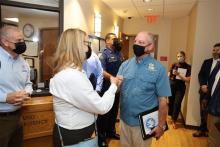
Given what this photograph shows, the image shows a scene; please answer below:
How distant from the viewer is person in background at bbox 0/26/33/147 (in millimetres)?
1616

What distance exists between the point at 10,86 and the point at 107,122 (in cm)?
184

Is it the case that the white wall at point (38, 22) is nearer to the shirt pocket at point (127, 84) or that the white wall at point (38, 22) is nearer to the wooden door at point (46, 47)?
the wooden door at point (46, 47)

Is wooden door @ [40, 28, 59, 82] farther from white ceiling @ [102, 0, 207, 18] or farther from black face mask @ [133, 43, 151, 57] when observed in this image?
white ceiling @ [102, 0, 207, 18]

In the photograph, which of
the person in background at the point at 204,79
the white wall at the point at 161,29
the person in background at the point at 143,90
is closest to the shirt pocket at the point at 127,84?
the person in background at the point at 143,90

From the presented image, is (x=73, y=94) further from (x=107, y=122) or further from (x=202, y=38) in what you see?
(x=202, y=38)

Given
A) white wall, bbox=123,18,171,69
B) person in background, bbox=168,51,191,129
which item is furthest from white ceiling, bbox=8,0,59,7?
white wall, bbox=123,18,171,69

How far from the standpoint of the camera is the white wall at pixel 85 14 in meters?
2.82

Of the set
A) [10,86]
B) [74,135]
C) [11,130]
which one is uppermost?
[10,86]

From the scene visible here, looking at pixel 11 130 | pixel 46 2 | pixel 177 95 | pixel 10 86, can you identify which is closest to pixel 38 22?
pixel 46 2

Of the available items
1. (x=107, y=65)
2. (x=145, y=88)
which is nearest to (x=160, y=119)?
(x=145, y=88)

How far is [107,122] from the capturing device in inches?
126

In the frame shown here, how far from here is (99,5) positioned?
12.8 ft

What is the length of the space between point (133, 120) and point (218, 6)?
2939 millimetres

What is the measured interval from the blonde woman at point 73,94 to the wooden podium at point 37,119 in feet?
2.72
